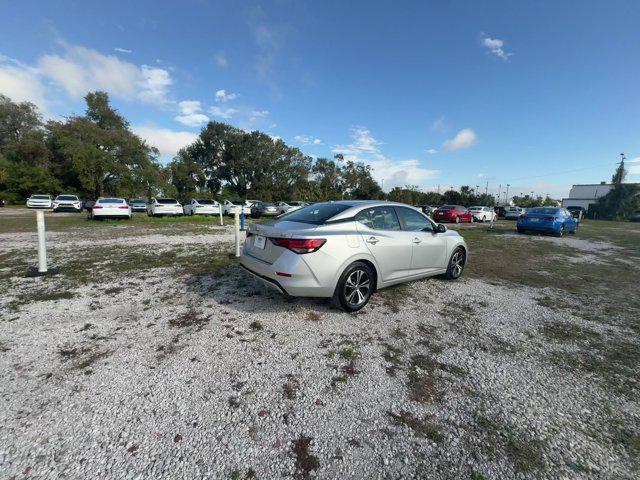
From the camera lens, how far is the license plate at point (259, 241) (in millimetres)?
3862

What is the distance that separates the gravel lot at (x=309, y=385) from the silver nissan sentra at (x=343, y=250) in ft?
1.47

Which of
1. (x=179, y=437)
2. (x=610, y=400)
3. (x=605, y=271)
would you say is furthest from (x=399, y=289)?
(x=605, y=271)

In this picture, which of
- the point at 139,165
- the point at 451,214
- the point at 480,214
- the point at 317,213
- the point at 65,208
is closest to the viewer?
the point at 317,213

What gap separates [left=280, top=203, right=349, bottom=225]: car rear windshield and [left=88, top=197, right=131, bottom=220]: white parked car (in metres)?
15.9

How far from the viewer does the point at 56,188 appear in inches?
1499

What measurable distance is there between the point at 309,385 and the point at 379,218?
264 centimetres

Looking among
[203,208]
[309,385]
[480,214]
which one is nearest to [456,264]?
[309,385]

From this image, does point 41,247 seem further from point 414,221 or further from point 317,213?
point 414,221

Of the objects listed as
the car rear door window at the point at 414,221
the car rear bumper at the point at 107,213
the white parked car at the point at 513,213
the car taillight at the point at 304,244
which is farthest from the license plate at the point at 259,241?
the white parked car at the point at 513,213

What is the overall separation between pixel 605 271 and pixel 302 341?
808cm

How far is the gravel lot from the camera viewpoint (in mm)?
1814

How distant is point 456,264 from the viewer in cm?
575

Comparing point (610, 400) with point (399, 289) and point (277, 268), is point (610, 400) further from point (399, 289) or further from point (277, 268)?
point (277, 268)

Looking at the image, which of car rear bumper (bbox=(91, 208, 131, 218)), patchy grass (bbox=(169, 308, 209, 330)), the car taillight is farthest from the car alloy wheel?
car rear bumper (bbox=(91, 208, 131, 218))
